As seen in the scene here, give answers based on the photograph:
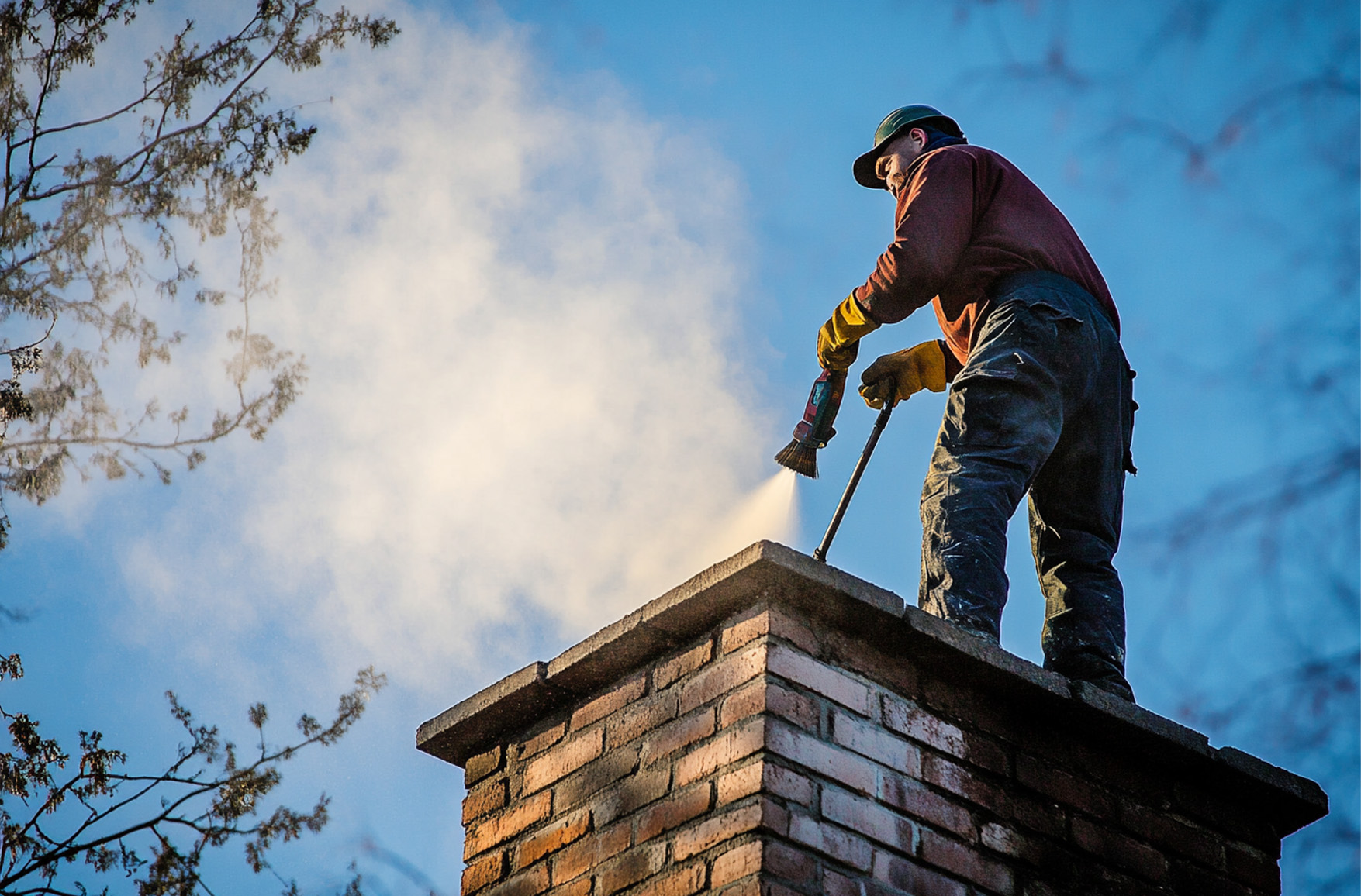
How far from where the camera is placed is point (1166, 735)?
374 cm

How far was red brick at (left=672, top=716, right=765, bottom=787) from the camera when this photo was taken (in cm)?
319

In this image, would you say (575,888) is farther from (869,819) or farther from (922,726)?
(922,726)

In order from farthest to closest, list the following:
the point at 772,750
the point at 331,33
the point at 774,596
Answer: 1. the point at 331,33
2. the point at 774,596
3. the point at 772,750

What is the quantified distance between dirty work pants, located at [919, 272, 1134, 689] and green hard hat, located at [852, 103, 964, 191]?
821 millimetres

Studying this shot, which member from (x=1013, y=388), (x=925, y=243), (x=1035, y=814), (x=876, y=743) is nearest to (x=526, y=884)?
(x=876, y=743)

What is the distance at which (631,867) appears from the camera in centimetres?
335

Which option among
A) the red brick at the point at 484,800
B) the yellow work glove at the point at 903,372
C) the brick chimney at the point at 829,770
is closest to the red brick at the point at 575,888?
the brick chimney at the point at 829,770

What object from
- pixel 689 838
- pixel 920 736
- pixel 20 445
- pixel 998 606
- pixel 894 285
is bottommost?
pixel 689 838

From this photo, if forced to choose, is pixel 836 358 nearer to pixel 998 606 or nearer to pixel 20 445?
pixel 998 606

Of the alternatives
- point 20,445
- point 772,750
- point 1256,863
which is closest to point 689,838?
point 772,750

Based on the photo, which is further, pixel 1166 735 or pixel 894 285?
pixel 894 285

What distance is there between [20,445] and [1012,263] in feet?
21.1

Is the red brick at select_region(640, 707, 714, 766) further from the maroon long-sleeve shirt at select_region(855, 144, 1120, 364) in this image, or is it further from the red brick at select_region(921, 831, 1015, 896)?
the maroon long-sleeve shirt at select_region(855, 144, 1120, 364)

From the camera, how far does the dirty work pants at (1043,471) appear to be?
4.00 meters
